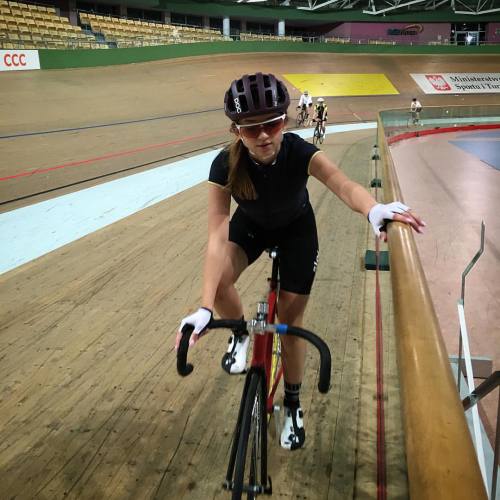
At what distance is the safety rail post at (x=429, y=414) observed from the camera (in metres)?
0.63

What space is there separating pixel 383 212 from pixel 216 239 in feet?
1.92

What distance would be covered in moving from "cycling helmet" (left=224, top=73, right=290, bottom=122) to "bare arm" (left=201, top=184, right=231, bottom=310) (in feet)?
1.00

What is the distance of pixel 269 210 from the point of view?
1792 mm

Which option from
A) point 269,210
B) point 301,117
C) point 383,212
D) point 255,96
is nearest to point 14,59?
point 301,117

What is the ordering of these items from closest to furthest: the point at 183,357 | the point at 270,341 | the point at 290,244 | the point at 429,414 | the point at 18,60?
the point at 429,414
the point at 183,357
the point at 270,341
the point at 290,244
the point at 18,60

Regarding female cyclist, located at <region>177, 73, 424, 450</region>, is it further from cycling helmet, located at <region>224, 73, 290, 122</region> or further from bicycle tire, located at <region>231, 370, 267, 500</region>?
bicycle tire, located at <region>231, 370, 267, 500</region>

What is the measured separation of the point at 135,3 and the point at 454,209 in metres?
25.3

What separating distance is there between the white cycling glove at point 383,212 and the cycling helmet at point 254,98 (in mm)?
440

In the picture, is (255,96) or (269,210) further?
(269,210)

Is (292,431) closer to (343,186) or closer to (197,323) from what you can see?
(197,323)

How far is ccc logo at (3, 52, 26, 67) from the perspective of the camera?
1404cm

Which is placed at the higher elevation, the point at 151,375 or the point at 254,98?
the point at 254,98

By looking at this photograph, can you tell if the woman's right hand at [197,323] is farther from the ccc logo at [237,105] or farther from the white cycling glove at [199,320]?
the ccc logo at [237,105]

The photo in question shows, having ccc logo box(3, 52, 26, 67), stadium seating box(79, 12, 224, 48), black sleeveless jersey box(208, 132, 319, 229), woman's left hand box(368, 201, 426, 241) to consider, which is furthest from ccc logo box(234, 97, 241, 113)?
stadium seating box(79, 12, 224, 48)
